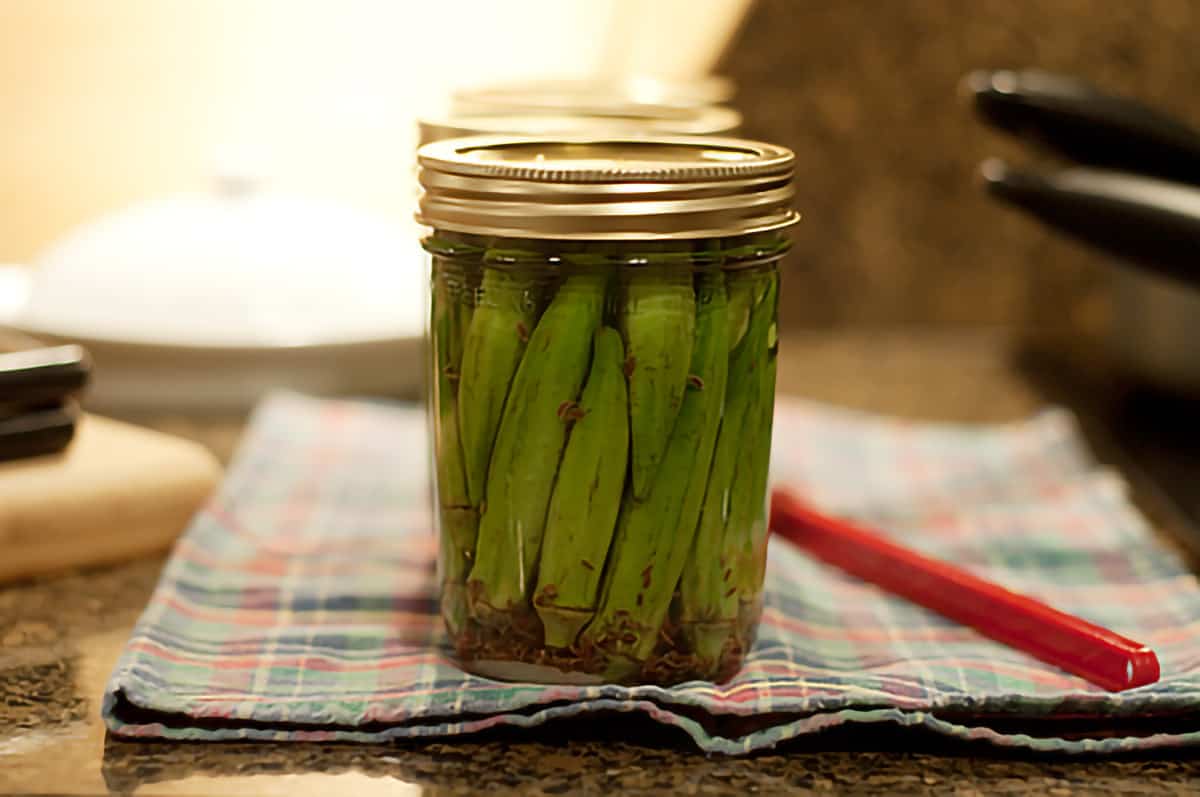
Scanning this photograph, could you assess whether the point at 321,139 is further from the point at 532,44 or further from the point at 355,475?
the point at 355,475

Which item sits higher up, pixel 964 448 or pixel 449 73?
pixel 449 73

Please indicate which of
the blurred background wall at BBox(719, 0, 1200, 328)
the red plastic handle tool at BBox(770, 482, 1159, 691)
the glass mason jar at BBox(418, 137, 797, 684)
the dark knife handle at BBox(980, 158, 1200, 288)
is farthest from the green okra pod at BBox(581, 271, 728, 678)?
the blurred background wall at BBox(719, 0, 1200, 328)

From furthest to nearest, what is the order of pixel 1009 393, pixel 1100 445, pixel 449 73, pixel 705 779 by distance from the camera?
pixel 449 73, pixel 1009 393, pixel 1100 445, pixel 705 779

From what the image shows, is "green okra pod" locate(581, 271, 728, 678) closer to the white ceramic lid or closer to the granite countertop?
the granite countertop

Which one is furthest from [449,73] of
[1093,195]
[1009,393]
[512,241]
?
[512,241]

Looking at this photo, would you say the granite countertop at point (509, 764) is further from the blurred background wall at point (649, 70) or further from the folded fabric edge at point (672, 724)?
the blurred background wall at point (649, 70)

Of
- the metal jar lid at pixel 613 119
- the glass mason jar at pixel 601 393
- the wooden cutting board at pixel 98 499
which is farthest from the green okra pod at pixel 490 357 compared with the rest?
the wooden cutting board at pixel 98 499

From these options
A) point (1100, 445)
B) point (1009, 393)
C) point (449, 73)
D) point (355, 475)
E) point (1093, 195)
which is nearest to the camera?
point (1093, 195)
